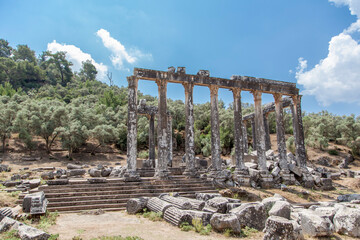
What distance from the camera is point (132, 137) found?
15164mm

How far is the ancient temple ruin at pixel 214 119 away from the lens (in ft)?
51.3

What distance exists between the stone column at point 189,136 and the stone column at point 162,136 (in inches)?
62.3

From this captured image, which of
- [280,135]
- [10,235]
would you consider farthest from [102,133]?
[10,235]

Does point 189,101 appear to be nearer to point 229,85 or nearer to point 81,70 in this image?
point 229,85

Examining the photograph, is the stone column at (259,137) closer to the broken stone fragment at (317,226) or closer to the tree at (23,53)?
the broken stone fragment at (317,226)

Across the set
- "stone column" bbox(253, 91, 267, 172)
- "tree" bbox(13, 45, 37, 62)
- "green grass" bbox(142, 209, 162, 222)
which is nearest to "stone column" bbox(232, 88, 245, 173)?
"stone column" bbox(253, 91, 267, 172)

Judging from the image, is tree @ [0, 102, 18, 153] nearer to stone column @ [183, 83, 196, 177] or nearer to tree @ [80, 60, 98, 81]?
stone column @ [183, 83, 196, 177]

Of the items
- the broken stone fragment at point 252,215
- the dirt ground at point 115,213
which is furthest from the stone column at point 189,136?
the broken stone fragment at point 252,215

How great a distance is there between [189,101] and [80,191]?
31.5 feet

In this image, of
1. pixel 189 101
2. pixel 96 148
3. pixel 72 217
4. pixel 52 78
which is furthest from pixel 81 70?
pixel 72 217

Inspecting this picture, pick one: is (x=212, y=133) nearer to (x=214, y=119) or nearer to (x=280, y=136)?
(x=214, y=119)

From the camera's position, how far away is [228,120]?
3912 cm

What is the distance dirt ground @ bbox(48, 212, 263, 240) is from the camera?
678 cm

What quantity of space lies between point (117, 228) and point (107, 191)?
4928mm
